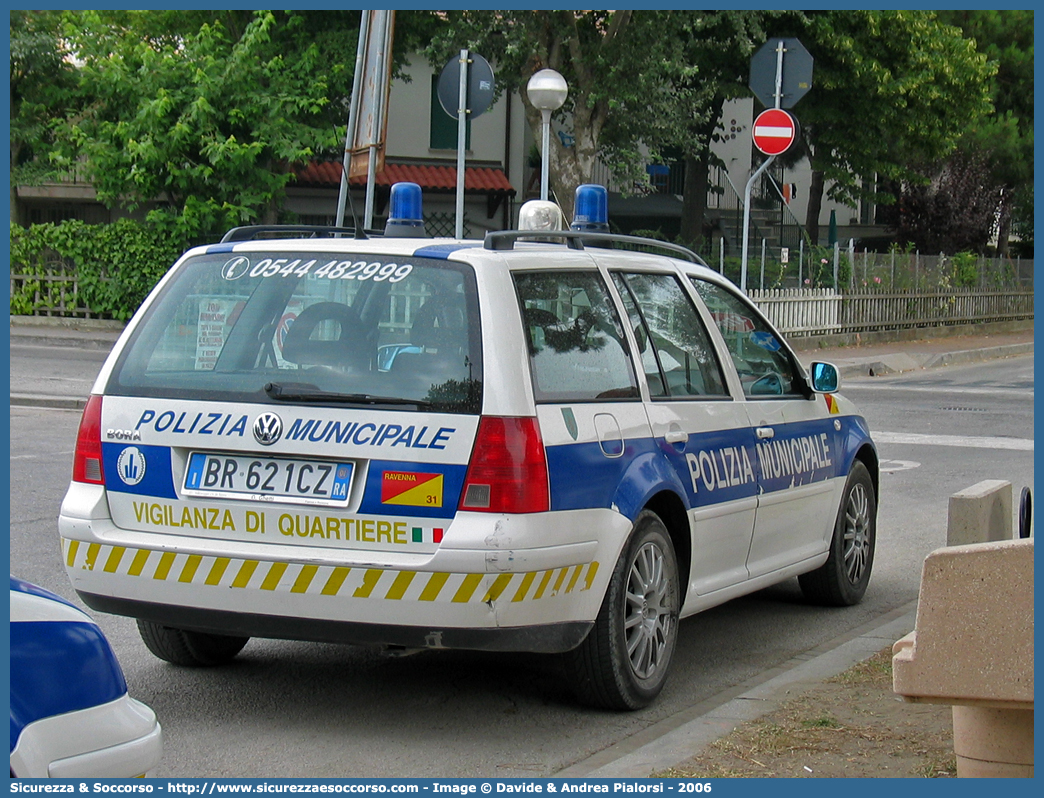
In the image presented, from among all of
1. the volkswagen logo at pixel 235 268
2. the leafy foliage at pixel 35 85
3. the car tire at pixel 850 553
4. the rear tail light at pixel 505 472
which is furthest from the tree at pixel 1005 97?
the rear tail light at pixel 505 472

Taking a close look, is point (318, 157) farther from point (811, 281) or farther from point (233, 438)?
point (233, 438)

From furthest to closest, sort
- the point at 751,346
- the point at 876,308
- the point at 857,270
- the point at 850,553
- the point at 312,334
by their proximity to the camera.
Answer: the point at 876,308, the point at 857,270, the point at 850,553, the point at 751,346, the point at 312,334

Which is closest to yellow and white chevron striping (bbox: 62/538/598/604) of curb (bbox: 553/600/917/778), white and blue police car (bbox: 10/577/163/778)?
curb (bbox: 553/600/917/778)

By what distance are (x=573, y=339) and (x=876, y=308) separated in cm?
2579

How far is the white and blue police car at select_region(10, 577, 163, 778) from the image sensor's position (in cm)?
252

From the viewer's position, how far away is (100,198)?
26.7m

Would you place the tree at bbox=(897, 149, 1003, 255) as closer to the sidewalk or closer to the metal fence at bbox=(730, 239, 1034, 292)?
the metal fence at bbox=(730, 239, 1034, 292)

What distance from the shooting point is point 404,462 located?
4.44 m

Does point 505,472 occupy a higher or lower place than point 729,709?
higher

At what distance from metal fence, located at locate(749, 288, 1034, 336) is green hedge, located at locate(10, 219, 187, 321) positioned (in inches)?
443

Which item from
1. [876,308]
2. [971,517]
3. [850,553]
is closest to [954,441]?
[850,553]

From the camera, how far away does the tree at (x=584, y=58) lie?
25141 mm

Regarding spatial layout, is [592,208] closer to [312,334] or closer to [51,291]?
[312,334]

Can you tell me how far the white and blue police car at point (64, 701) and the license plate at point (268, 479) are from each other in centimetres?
166
